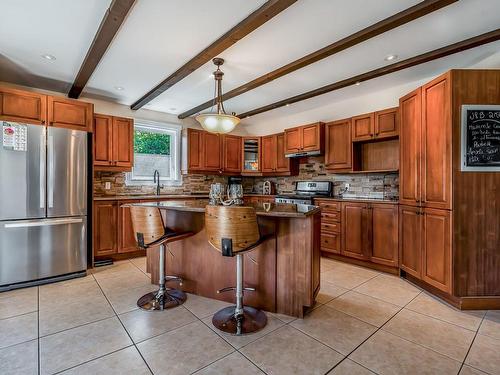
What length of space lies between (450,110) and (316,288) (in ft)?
7.18

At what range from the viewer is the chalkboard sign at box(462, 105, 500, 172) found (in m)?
2.44

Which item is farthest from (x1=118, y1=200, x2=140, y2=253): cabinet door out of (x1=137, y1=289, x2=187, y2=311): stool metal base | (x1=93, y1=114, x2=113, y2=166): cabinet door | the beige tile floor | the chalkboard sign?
the chalkboard sign

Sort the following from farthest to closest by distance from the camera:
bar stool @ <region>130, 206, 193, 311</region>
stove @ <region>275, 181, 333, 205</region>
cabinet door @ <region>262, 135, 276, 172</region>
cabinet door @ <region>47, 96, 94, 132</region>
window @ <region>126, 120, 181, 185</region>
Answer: cabinet door @ <region>262, 135, 276, 172</region> → window @ <region>126, 120, 181, 185</region> → stove @ <region>275, 181, 333, 205</region> → cabinet door @ <region>47, 96, 94, 132</region> → bar stool @ <region>130, 206, 193, 311</region>

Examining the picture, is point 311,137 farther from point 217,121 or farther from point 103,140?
point 103,140

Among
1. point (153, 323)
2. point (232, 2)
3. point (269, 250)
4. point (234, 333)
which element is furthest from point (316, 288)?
point (232, 2)

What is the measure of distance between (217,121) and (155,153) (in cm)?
257

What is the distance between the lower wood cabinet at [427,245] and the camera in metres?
2.56

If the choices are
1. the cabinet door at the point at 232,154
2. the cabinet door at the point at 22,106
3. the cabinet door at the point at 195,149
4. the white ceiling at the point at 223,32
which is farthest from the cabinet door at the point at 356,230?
the cabinet door at the point at 22,106

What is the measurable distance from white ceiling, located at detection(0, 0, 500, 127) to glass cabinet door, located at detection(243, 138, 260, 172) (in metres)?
2.11

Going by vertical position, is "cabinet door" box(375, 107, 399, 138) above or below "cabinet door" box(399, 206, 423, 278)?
above

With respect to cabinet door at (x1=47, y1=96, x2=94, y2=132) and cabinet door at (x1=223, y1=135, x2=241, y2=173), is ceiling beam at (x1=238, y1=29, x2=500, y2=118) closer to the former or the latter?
cabinet door at (x1=223, y1=135, x2=241, y2=173)

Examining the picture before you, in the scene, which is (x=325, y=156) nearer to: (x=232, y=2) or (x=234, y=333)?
(x=232, y=2)

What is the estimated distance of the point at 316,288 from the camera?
2467 millimetres

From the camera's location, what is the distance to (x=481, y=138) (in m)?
2.46
